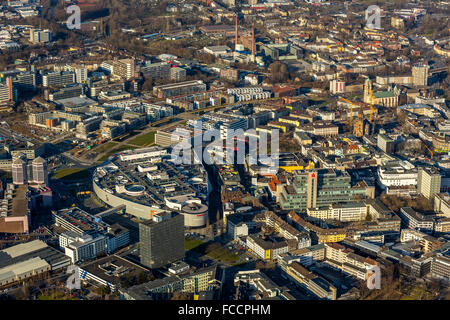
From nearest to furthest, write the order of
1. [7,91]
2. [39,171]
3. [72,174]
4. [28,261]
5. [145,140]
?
[28,261], [39,171], [72,174], [145,140], [7,91]

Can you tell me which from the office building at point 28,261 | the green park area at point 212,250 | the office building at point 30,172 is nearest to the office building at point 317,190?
the green park area at point 212,250

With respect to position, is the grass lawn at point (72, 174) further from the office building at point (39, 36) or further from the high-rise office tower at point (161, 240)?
the office building at point (39, 36)

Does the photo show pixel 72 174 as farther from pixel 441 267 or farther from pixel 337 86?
pixel 337 86

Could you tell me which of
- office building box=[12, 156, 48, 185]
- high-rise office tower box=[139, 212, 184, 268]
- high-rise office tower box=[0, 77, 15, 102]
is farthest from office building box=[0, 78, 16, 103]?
high-rise office tower box=[139, 212, 184, 268]

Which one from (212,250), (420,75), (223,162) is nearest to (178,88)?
(223,162)

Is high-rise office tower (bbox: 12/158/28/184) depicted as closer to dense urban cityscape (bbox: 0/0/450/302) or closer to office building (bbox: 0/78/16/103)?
dense urban cityscape (bbox: 0/0/450/302)
